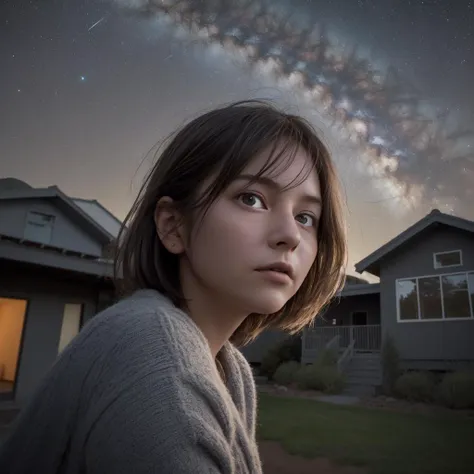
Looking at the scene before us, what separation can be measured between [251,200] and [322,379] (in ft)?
37.3

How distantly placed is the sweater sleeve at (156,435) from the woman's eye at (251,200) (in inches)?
17.8

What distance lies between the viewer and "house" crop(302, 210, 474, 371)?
11133 mm

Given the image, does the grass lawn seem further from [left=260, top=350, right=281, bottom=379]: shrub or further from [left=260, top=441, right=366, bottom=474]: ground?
[left=260, top=350, right=281, bottom=379]: shrub

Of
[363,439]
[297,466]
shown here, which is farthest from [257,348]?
[297,466]

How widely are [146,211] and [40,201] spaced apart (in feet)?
36.1

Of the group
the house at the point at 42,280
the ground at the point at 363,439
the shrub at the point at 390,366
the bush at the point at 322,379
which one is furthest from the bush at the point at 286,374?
the house at the point at 42,280

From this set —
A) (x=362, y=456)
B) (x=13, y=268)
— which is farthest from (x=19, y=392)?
(x=362, y=456)

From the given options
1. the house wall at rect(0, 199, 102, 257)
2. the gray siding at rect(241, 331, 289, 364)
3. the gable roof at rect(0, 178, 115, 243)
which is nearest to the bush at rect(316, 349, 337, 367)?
the gray siding at rect(241, 331, 289, 364)

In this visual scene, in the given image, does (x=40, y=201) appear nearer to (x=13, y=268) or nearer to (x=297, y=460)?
(x=13, y=268)

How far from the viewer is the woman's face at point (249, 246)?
2.90ft

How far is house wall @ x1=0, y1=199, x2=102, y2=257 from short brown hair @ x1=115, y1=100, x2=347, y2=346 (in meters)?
8.88

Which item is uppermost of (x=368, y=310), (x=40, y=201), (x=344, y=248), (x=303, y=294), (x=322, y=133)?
(x=40, y=201)

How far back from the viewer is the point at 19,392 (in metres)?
7.37

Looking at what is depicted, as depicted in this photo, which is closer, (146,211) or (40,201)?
(146,211)
